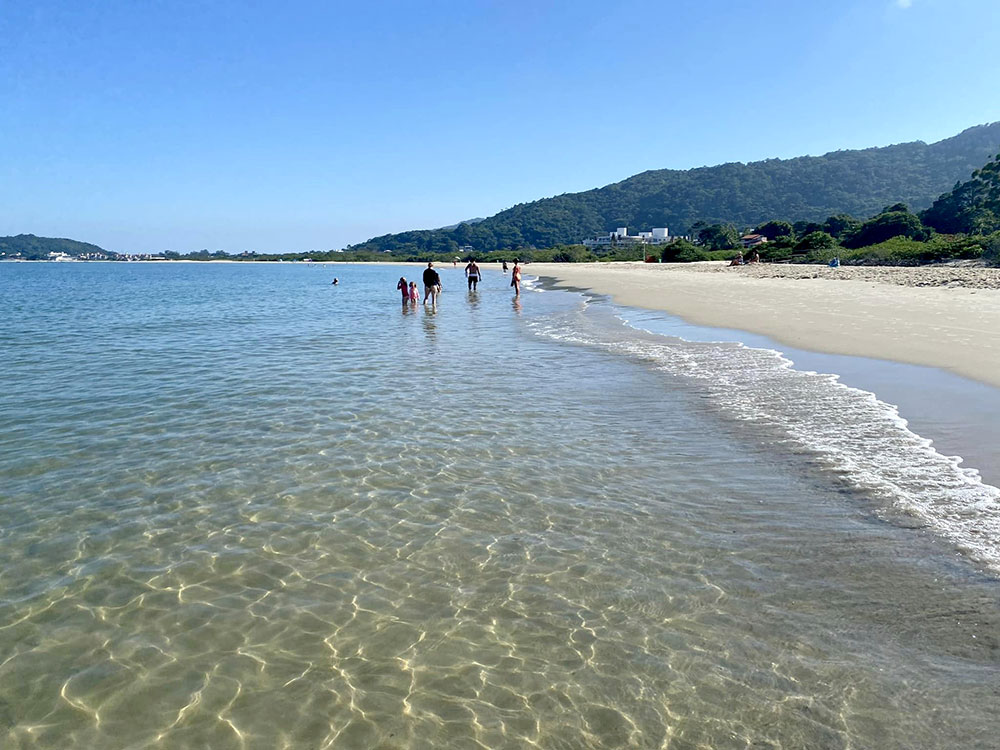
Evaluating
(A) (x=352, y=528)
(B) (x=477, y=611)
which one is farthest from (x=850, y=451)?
(A) (x=352, y=528)

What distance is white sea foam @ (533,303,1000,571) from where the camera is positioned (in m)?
5.96

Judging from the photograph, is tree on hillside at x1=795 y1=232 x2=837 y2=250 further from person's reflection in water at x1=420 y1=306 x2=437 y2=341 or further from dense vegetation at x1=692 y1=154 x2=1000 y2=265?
person's reflection in water at x1=420 y1=306 x2=437 y2=341

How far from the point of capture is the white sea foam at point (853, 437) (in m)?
5.96

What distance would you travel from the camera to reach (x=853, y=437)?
27.6ft

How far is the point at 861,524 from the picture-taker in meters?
5.92

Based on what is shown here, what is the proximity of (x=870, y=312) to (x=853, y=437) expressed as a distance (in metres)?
15.4

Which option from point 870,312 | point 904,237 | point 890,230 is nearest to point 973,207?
point 890,230

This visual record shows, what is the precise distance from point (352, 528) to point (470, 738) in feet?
9.75

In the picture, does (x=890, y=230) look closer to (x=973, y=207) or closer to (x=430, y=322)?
(x=973, y=207)

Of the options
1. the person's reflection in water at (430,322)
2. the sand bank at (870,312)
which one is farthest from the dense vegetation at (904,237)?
the person's reflection in water at (430,322)

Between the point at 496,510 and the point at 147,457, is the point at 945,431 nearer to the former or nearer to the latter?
the point at 496,510

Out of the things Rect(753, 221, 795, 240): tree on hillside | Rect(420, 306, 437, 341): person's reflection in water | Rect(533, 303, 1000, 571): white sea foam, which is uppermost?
Rect(753, 221, 795, 240): tree on hillside

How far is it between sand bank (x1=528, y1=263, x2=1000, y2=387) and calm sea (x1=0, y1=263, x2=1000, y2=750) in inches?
185

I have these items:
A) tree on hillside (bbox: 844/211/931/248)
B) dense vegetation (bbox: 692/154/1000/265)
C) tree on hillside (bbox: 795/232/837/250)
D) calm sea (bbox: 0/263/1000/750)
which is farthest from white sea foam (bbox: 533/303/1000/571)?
tree on hillside (bbox: 844/211/931/248)
